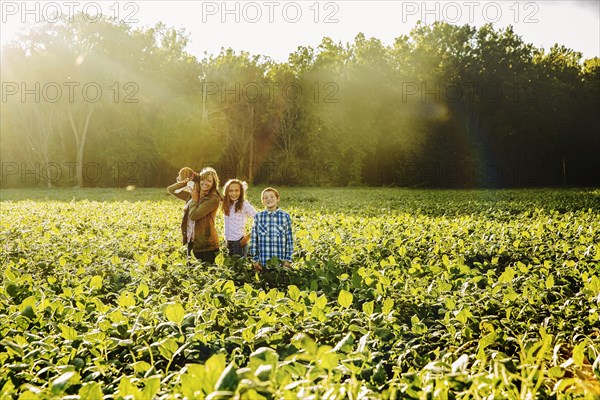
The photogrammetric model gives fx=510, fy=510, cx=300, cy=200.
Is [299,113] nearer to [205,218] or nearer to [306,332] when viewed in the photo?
[205,218]

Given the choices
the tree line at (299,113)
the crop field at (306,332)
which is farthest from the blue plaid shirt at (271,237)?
the tree line at (299,113)

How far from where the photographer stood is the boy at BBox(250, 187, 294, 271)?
22.5ft

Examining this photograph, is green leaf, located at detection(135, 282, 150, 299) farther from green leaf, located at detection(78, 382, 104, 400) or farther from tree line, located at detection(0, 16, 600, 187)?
tree line, located at detection(0, 16, 600, 187)

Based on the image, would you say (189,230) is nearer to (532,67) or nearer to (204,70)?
(204,70)

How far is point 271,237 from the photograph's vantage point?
6863 millimetres

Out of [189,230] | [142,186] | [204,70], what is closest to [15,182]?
[142,186]

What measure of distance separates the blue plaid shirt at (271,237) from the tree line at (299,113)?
38.9m

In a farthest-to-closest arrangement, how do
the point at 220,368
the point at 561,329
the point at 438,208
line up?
the point at 438,208 < the point at 561,329 < the point at 220,368

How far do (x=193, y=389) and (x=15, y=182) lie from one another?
54159 mm

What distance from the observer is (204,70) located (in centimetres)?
5097

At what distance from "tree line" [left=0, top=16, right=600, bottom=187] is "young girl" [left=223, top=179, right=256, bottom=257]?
1487 inches

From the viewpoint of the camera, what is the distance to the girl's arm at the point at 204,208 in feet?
24.5

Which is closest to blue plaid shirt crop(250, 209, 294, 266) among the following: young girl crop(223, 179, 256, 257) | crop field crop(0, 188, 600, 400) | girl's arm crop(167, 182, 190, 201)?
crop field crop(0, 188, 600, 400)

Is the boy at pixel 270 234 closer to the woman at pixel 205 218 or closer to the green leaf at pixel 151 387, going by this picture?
the woman at pixel 205 218
